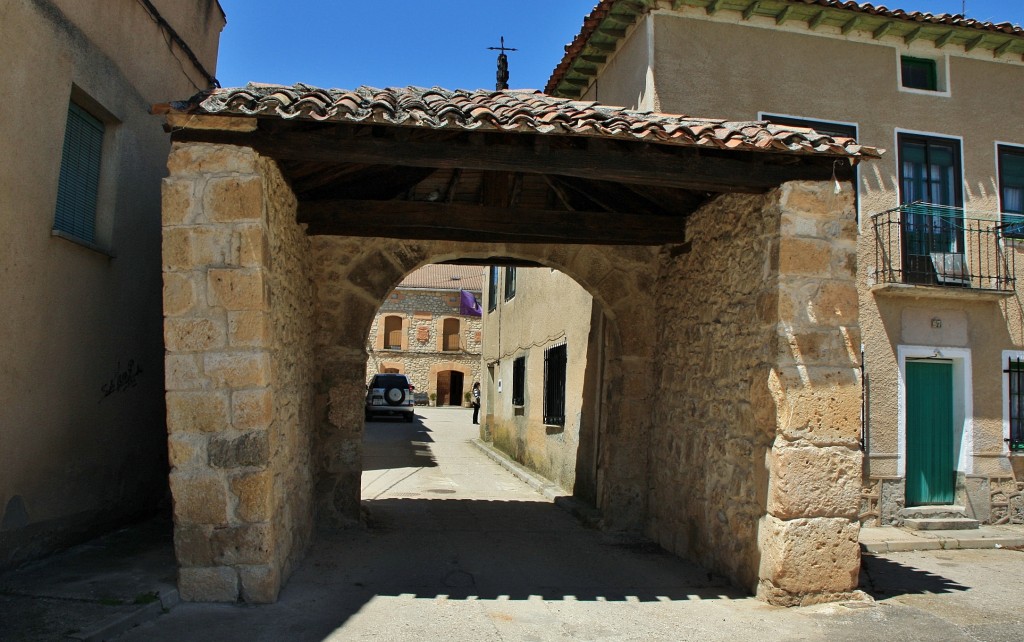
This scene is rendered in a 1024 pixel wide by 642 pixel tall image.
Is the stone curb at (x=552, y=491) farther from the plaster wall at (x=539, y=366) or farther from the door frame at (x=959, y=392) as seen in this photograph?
the door frame at (x=959, y=392)

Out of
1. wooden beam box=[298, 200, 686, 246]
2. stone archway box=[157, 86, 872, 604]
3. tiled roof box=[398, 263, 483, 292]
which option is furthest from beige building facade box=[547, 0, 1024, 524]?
tiled roof box=[398, 263, 483, 292]

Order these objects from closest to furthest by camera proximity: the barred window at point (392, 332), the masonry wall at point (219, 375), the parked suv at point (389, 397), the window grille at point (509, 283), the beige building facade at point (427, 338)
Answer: the masonry wall at point (219, 375), the window grille at point (509, 283), the parked suv at point (389, 397), the beige building facade at point (427, 338), the barred window at point (392, 332)

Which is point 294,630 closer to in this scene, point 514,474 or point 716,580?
point 716,580

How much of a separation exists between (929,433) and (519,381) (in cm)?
712

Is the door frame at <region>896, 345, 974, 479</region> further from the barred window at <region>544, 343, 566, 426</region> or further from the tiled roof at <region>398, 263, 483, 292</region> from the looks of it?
the tiled roof at <region>398, 263, 483, 292</region>

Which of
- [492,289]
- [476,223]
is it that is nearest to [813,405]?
[476,223]

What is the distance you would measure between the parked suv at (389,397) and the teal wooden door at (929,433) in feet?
57.0

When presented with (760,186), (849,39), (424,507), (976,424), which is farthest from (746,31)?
(424,507)

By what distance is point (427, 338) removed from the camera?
35.5m

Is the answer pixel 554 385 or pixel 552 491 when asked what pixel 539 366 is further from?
pixel 552 491

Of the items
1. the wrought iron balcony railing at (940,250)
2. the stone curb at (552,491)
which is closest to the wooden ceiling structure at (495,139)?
the wrought iron balcony railing at (940,250)

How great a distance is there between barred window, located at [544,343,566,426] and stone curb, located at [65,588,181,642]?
21.5 ft

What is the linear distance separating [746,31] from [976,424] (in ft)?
16.3

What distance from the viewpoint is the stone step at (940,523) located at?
8453 mm
